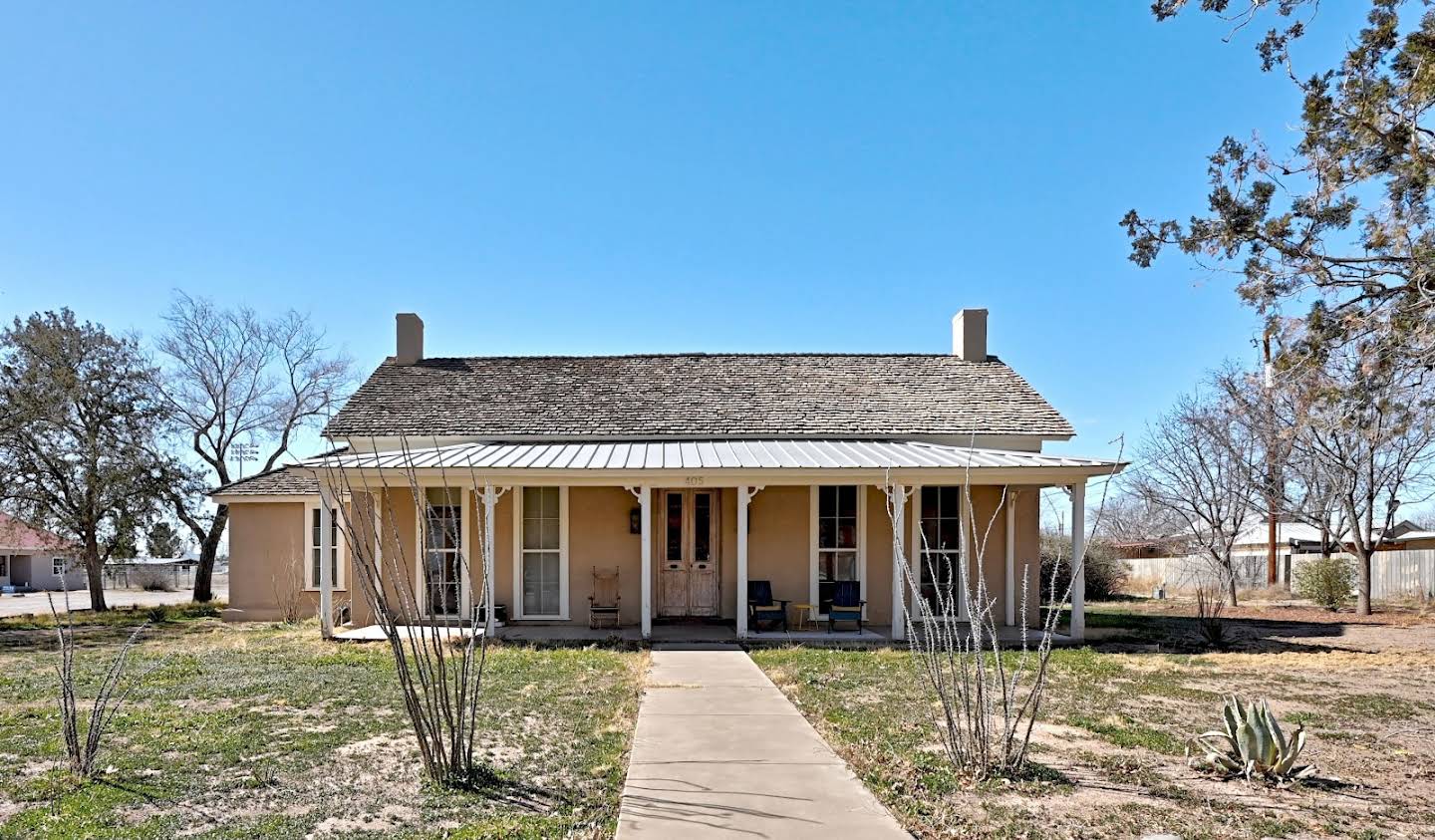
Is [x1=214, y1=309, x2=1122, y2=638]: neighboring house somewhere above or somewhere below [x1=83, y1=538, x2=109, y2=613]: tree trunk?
above

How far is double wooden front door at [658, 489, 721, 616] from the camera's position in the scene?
13.8 m

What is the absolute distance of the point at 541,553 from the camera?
13.6 metres

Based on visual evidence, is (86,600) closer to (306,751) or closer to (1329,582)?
(306,751)

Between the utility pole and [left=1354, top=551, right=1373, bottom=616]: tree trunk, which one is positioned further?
the utility pole

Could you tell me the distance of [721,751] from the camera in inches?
241

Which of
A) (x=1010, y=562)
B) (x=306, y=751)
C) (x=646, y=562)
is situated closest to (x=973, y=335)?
(x=1010, y=562)

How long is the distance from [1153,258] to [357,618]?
40.9ft

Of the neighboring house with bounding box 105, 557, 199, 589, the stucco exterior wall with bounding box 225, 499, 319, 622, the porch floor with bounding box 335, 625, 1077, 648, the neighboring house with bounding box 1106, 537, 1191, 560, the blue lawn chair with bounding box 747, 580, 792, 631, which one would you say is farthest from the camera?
the neighboring house with bounding box 105, 557, 199, 589

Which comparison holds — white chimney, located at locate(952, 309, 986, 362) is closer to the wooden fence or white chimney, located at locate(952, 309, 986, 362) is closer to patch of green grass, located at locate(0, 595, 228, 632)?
the wooden fence

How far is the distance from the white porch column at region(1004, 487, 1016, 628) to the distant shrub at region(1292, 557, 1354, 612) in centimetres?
1079

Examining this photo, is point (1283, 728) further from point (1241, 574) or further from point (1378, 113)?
point (1241, 574)

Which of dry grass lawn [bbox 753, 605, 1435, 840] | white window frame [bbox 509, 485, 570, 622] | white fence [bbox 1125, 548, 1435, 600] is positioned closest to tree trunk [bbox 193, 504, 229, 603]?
white window frame [bbox 509, 485, 570, 622]

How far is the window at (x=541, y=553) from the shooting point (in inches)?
535

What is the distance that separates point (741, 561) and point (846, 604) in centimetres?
186
